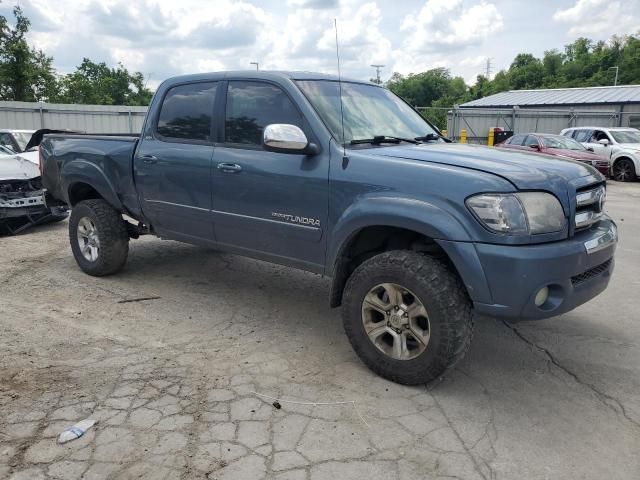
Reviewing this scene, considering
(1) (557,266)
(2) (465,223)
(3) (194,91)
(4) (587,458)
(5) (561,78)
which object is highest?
(5) (561,78)

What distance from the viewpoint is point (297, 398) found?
10.7ft

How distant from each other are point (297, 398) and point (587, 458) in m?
1.57

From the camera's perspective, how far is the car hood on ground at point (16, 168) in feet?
25.6

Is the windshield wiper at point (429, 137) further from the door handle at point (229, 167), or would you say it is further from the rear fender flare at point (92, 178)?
the rear fender flare at point (92, 178)

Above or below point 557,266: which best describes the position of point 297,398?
below

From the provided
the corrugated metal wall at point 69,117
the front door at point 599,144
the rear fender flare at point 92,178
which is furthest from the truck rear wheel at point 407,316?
the corrugated metal wall at point 69,117

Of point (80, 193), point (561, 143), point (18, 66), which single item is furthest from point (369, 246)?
point (18, 66)

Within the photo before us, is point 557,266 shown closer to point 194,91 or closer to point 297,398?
point 297,398

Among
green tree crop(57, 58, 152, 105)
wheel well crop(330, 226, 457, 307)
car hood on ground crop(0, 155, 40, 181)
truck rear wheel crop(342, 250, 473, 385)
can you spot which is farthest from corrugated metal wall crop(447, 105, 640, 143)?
green tree crop(57, 58, 152, 105)

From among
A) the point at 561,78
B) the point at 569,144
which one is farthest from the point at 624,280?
the point at 561,78

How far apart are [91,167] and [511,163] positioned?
4.02m

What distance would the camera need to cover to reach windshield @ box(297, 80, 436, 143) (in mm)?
3898

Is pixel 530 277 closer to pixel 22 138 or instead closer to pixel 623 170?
pixel 22 138

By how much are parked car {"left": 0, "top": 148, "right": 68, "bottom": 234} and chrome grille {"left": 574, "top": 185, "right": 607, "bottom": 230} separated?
22.7ft
